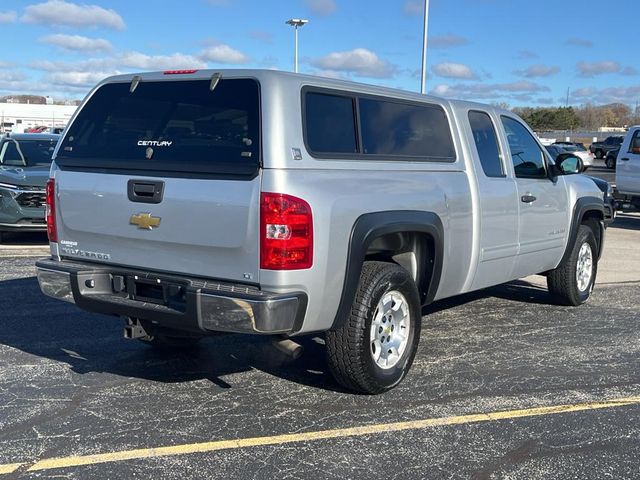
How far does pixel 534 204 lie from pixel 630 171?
9.86 metres

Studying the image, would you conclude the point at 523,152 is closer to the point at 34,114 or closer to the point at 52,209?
the point at 52,209

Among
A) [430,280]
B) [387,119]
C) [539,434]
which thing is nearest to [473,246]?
[430,280]

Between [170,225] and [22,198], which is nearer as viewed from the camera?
[170,225]

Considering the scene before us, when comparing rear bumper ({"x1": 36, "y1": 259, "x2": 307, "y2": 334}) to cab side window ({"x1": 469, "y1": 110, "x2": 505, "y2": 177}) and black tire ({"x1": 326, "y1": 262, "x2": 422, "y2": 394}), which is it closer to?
black tire ({"x1": 326, "y1": 262, "x2": 422, "y2": 394})

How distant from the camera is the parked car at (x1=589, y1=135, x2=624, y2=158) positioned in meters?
45.8

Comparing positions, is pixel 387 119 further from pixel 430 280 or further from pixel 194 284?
pixel 194 284

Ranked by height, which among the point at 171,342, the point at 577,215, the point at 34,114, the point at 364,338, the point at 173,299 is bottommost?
the point at 171,342

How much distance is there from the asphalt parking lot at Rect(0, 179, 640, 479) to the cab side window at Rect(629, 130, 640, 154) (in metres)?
9.45

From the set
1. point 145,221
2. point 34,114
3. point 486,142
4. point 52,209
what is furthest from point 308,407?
point 34,114

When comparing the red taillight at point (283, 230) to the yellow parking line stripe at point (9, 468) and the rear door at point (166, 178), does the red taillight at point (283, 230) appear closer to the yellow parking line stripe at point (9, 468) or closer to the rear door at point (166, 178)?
the rear door at point (166, 178)

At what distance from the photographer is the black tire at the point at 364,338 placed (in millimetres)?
4555

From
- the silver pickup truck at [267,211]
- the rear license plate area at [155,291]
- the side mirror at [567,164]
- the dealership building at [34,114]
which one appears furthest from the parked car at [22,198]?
the dealership building at [34,114]

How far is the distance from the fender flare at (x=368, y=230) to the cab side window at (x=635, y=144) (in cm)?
1191

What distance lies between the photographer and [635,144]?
50.6 ft
